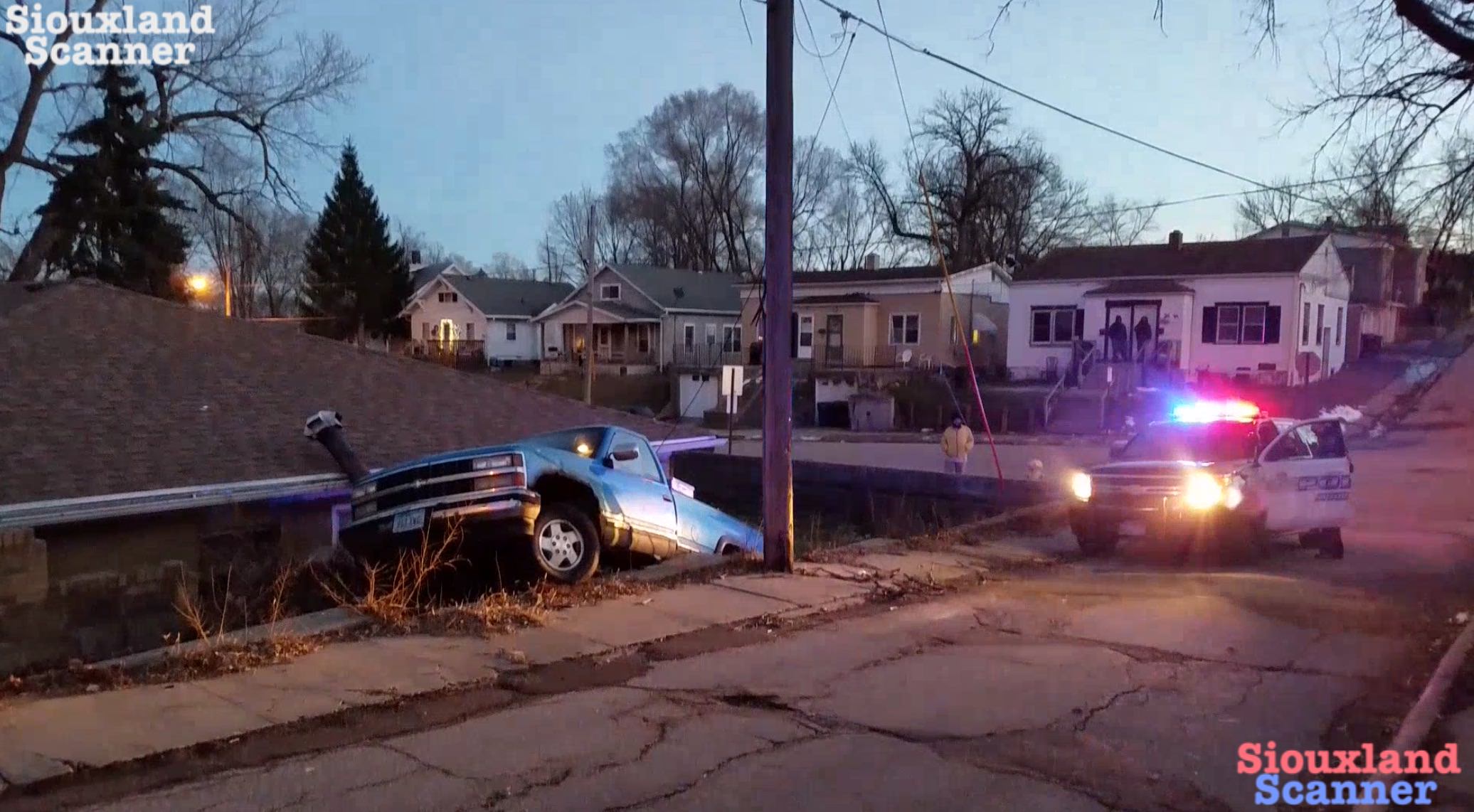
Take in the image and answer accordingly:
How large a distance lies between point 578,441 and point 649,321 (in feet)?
150

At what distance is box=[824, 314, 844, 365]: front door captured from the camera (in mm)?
49094

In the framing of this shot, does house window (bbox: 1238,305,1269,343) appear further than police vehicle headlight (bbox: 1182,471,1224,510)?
Yes

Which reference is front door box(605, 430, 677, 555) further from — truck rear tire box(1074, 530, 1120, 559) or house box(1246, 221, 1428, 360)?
house box(1246, 221, 1428, 360)

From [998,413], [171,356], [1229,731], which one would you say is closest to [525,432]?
[171,356]

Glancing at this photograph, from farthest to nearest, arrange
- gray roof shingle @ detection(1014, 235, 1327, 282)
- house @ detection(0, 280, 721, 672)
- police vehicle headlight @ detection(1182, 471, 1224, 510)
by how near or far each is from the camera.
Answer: gray roof shingle @ detection(1014, 235, 1327, 282) < police vehicle headlight @ detection(1182, 471, 1224, 510) < house @ detection(0, 280, 721, 672)

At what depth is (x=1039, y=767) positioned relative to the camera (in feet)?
19.1

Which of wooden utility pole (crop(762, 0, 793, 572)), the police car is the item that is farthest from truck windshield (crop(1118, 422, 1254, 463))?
wooden utility pole (crop(762, 0, 793, 572))

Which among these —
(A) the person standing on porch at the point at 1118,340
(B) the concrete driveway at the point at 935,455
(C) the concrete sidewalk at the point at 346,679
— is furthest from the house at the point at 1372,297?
(C) the concrete sidewalk at the point at 346,679

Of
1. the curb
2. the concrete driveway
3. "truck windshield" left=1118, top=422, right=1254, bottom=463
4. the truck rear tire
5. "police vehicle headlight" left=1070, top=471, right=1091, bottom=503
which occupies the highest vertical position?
"truck windshield" left=1118, top=422, right=1254, bottom=463

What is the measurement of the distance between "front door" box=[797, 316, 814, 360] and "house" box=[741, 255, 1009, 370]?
0.03 metres

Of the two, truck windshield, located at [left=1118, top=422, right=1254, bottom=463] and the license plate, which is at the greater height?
truck windshield, located at [left=1118, top=422, right=1254, bottom=463]

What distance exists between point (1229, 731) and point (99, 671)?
22.0 feet

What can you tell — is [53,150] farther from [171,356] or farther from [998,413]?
[998,413]

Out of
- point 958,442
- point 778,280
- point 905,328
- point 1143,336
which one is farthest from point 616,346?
point 778,280
